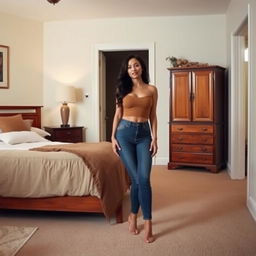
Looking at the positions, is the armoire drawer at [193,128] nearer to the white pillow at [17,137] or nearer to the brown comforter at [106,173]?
the white pillow at [17,137]

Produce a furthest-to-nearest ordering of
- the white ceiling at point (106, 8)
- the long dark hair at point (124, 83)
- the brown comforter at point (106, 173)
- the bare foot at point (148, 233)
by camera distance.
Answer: the white ceiling at point (106, 8) < the brown comforter at point (106, 173) < the long dark hair at point (124, 83) < the bare foot at point (148, 233)

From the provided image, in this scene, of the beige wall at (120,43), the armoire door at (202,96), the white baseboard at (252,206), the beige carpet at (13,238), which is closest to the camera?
the beige carpet at (13,238)

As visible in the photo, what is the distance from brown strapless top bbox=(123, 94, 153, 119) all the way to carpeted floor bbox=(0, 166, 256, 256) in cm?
100

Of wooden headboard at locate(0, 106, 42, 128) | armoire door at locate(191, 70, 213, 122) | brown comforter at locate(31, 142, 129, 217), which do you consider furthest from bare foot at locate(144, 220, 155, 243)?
wooden headboard at locate(0, 106, 42, 128)

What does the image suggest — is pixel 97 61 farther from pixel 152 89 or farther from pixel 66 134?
pixel 152 89

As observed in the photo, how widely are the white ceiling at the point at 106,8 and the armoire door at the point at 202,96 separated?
1031 millimetres

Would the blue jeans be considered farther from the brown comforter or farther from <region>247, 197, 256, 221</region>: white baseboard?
<region>247, 197, 256, 221</region>: white baseboard

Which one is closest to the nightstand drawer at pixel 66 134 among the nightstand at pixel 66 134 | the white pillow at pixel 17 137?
the nightstand at pixel 66 134

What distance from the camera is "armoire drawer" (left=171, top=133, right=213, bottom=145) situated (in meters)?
5.39

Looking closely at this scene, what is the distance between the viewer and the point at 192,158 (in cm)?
549

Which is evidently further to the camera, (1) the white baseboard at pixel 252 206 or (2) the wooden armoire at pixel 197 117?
(2) the wooden armoire at pixel 197 117

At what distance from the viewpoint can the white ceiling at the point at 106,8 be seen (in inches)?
199

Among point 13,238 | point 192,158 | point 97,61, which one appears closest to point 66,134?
point 97,61

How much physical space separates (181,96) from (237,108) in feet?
3.28
